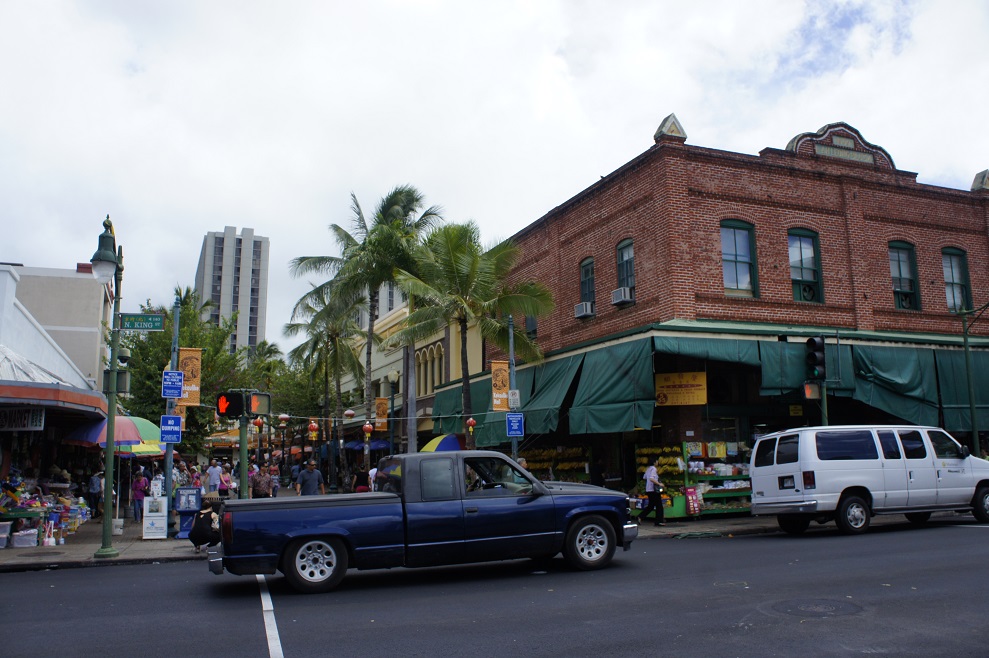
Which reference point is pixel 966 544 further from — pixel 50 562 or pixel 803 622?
pixel 50 562

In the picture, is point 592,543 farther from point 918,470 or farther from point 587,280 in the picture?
point 587,280

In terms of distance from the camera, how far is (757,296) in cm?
2094

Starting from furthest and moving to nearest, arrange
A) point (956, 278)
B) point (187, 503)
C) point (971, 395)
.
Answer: point (956, 278), point (971, 395), point (187, 503)

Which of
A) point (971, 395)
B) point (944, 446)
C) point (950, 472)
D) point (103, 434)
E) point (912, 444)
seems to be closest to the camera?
point (912, 444)

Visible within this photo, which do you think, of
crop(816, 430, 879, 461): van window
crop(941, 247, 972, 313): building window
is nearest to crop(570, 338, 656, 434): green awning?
crop(816, 430, 879, 461): van window

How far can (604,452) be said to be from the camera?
23.2 meters

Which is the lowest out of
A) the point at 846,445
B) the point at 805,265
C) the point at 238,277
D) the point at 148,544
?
the point at 148,544

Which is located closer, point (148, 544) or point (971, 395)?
point (148, 544)

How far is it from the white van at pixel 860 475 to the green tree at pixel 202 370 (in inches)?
1010

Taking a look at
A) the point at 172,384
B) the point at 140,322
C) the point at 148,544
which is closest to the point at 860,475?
the point at 140,322

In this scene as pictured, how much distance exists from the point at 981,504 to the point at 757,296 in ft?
23.4

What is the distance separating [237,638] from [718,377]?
1565cm

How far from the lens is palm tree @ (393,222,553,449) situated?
2234 cm

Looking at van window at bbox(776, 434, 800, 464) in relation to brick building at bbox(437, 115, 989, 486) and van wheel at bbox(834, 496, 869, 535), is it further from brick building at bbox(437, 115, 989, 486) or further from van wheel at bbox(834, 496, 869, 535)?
brick building at bbox(437, 115, 989, 486)
